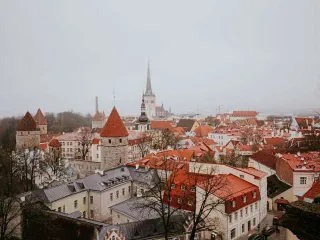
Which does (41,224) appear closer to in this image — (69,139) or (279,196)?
(279,196)

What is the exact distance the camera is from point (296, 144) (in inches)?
1543

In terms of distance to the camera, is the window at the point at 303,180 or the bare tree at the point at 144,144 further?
the bare tree at the point at 144,144

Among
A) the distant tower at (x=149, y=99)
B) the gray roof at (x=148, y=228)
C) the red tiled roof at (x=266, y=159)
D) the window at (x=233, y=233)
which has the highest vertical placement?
the distant tower at (x=149, y=99)

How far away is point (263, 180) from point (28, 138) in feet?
104

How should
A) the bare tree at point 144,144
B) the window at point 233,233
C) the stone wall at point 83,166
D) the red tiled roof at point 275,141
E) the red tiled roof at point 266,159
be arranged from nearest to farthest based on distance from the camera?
the window at point 233,233
the red tiled roof at point 266,159
the stone wall at point 83,166
the red tiled roof at point 275,141
the bare tree at point 144,144

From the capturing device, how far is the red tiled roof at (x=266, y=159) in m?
30.0

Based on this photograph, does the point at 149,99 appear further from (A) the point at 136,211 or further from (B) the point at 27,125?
(A) the point at 136,211

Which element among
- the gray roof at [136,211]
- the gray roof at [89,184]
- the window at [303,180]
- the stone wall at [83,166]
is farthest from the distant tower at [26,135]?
the window at [303,180]

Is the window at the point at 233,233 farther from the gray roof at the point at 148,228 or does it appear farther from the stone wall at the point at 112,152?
the stone wall at the point at 112,152

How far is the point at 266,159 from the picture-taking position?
3119 centimetres

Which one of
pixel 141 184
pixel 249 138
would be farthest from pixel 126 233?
pixel 249 138

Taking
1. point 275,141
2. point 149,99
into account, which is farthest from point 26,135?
point 149,99

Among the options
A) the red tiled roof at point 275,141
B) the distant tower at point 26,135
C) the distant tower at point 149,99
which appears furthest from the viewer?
the distant tower at point 149,99

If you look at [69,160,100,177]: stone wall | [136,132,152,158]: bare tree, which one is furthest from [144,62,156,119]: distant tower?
[69,160,100,177]: stone wall
